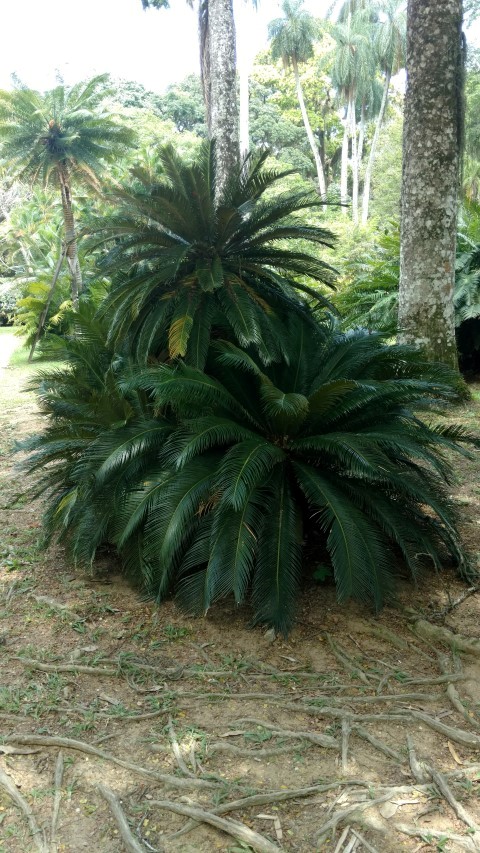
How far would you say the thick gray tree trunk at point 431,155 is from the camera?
7473mm

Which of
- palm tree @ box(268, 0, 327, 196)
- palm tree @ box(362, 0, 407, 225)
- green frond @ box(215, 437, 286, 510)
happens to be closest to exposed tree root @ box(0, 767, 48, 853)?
green frond @ box(215, 437, 286, 510)

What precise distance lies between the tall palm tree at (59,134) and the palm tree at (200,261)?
14.5 meters

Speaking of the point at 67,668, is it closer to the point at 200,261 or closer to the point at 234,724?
the point at 234,724

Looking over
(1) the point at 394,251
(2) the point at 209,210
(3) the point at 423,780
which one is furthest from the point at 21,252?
(3) the point at 423,780

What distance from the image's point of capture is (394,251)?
11273 mm

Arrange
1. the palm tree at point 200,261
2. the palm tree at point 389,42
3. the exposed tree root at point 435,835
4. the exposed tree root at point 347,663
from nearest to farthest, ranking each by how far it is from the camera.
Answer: the exposed tree root at point 435,835
the exposed tree root at point 347,663
the palm tree at point 200,261
the palm tree at point 389,42

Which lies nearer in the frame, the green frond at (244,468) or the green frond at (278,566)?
the green frond at (244,468)

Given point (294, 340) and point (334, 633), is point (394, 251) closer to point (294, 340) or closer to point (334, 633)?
point (294, 340)

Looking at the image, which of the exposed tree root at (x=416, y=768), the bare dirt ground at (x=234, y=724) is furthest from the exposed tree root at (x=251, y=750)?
the exposed tree root at (x=416, y=768)

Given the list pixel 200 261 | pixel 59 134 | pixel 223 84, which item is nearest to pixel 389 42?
pixel 59 134

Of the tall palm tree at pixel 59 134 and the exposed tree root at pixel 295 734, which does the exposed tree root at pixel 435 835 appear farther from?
the tall palm tree at pixel 59 134

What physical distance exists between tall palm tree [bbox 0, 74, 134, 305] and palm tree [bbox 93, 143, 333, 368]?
14.5m

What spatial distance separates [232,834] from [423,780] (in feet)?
2.76

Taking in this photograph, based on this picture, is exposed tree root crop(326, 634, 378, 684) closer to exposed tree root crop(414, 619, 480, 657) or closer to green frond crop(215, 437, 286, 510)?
exposed tree root crop(414, 619, 480, 657)
